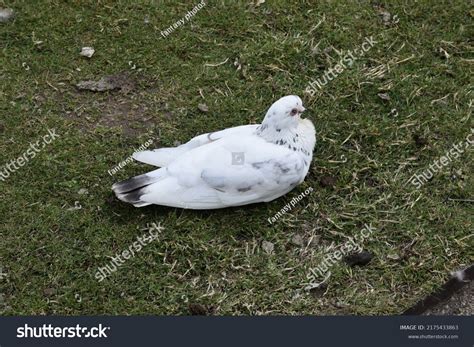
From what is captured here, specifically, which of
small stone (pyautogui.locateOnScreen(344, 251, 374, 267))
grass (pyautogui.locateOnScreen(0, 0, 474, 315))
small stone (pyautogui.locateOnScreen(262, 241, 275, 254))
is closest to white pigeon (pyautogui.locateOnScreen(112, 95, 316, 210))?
grass (pyautogui.locateOnScreen(0, 0, 474, 315))

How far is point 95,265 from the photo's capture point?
16.8 ft

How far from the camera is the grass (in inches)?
198

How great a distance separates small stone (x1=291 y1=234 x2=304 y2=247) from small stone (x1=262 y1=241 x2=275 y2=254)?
0.52 ft

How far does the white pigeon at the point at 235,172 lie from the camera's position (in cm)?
508

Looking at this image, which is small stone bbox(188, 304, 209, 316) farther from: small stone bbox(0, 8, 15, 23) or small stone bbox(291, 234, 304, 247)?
Answer: small stone bbox(0, 8, 15, 23)

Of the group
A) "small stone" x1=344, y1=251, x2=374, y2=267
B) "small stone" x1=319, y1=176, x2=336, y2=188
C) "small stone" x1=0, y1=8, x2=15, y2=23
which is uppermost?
"small stone" x1=319, y1=176, x2=336, y2=188

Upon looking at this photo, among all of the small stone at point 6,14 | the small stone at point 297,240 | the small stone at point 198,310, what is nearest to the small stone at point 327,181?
the small stone at point 297,240

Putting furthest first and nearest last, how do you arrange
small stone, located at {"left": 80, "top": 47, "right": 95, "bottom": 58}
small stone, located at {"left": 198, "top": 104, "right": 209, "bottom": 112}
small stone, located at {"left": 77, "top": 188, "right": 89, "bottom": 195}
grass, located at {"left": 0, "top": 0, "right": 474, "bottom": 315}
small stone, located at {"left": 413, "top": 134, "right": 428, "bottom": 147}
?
small stone, located at {"left": 80, "top": 47, "right": 95, "bottom": 58} → small stone, located at {"left": 198, "top": 104, "right": 209, "bottom": 112} → small stone, located at {"left": 413, "top": 134, "right": 428, "bottom": 147} → small stone, located at {"left": 77, "top": 188, "right": 89, "bottom": 195} → grass, located at {"left": 0, "top": 0, "right": 474, "bottom": 315}

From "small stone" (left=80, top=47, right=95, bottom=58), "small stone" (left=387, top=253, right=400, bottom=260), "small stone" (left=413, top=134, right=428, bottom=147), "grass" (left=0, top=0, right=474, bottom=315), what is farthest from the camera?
"small stone" (left=80, top=47, right=95, bottom=58)

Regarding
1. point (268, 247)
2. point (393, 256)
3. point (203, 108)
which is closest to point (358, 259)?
point (393, 256)

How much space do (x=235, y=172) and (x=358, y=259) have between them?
42.9 inches

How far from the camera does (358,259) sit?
513 centimetres

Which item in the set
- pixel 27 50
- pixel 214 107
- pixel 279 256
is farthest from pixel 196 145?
pixel 27 50

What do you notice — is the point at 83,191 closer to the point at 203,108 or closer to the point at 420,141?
the point at 203,108
